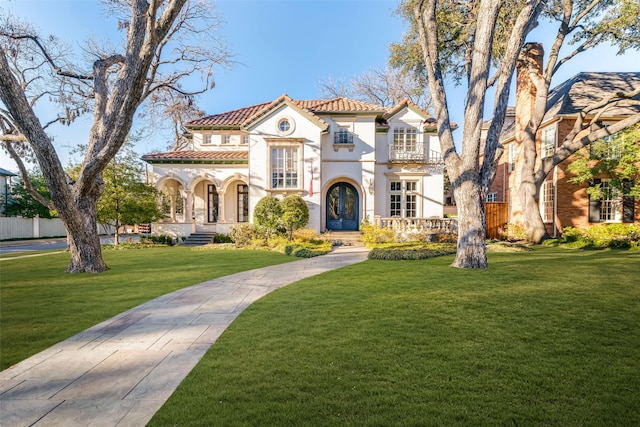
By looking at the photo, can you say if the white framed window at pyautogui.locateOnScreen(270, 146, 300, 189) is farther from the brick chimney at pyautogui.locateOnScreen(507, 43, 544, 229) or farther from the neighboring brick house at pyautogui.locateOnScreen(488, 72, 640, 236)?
the neighboring brick house at pyautogui.locateOnScreen(488, 72, 640, 236)

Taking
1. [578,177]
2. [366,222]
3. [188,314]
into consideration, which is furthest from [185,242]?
[578,177]

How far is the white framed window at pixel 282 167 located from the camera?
657 inches

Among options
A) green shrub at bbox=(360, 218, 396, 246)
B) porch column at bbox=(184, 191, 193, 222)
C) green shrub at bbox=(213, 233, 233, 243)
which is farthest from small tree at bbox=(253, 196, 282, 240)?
porch column at bbox=(184, 191, 193, 222)

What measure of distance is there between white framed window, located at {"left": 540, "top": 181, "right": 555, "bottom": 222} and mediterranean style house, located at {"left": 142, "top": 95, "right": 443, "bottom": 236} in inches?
233

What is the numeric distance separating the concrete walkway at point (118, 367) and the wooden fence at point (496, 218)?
55.6 ft

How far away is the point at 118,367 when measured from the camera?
10.8 feet

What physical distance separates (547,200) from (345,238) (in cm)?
1209

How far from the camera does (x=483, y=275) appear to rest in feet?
24.9

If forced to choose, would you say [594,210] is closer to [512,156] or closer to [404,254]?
[512,156]

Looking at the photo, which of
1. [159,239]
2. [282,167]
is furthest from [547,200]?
[159,239]

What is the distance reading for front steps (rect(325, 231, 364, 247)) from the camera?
15.3 meters

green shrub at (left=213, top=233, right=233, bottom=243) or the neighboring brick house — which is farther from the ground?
the neighboring brick house

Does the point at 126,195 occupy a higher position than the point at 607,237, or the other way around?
the point at 126,195

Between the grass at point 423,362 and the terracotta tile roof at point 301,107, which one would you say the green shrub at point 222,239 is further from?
the grass at point 423,362
